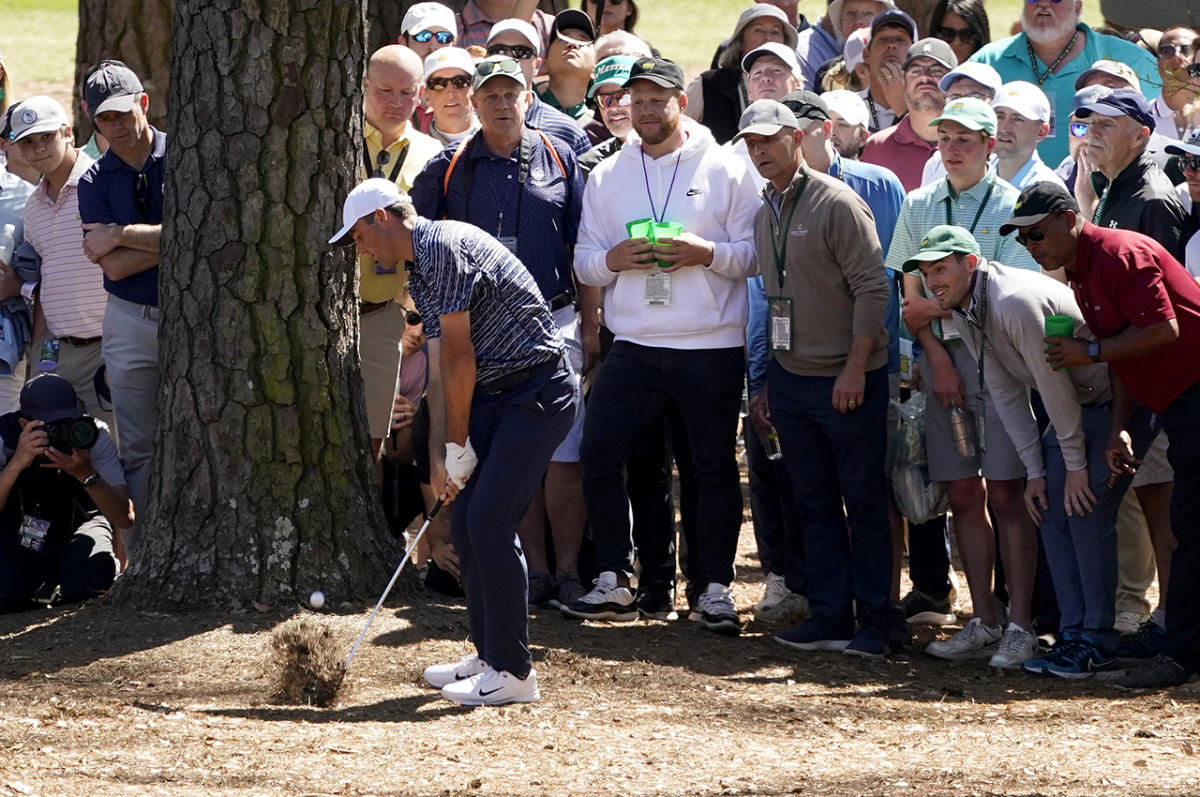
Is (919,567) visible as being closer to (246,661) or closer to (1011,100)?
(1011,100)

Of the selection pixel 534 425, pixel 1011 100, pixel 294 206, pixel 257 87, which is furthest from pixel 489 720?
pixel 1011 100

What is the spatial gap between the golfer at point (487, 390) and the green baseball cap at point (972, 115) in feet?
7.03

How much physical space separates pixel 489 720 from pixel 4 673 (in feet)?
6.75

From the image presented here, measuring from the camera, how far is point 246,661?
6820mm

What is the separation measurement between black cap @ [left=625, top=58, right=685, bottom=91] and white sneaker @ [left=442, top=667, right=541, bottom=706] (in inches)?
104

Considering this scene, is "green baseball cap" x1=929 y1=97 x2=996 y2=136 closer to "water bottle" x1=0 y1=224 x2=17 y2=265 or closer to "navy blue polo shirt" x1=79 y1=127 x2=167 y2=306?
"navy blue polo shirt" x1=79 y1=127 x2=167 y2=306

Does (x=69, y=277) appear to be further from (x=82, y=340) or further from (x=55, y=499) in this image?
(x=55, y=499)

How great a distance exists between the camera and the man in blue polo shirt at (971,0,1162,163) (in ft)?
30.6

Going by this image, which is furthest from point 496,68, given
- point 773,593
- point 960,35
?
point 960,35

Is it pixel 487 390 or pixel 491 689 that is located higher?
pixel 487 390

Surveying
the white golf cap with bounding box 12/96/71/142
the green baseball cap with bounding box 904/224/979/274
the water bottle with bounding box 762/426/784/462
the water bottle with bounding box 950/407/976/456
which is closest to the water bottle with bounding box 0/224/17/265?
the white golf cap with bounding box 12/96/71/142

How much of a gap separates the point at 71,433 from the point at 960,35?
560cm

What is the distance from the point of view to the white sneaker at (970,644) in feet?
24.5

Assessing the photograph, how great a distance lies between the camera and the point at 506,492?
6215 millimetres
